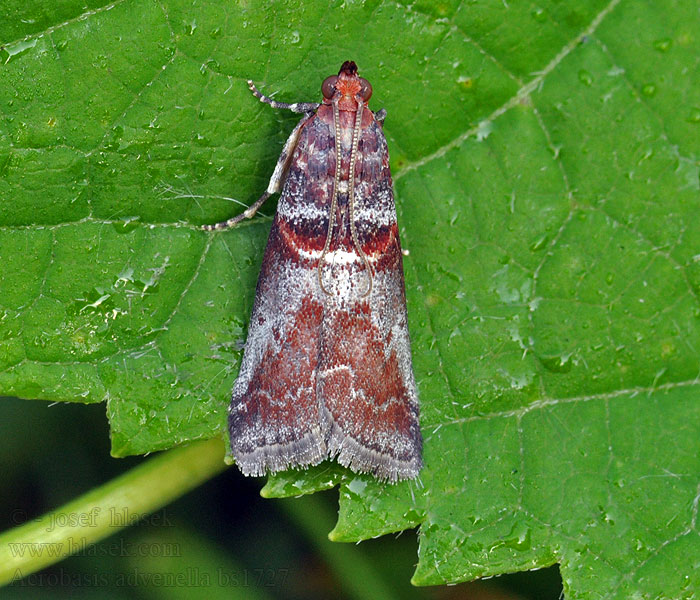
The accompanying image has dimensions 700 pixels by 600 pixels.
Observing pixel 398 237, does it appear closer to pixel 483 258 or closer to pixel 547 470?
pixel 483 258

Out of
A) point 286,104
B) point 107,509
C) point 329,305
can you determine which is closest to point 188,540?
point 107,509

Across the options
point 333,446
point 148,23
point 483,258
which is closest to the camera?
point 148,23

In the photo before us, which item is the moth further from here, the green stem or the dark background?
the dark background

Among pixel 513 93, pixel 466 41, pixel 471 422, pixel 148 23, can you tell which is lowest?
pixel 471 422

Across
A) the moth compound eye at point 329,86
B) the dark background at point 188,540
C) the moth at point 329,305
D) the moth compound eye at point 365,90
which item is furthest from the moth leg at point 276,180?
the dark background at point 188,540

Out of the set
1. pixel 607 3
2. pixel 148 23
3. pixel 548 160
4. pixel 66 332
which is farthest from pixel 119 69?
pixel 607 3

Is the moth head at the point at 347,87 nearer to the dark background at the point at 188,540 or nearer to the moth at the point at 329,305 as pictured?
the moth at the point at 329,305

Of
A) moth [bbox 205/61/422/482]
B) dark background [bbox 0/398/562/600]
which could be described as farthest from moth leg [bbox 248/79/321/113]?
dark background [bbox 0/398/562/600]
